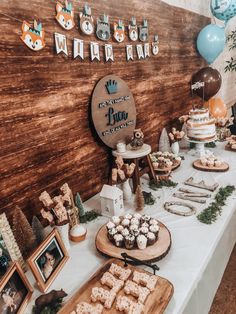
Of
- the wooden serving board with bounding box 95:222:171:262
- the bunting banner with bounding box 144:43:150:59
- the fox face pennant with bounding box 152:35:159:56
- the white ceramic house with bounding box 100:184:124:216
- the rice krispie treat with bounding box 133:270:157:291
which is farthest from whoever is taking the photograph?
the fox face pennant with bounding box 152:35:159:56

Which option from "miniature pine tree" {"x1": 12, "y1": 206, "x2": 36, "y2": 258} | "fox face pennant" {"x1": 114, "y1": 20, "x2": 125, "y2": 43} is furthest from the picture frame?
"fox face pennant" {"x1": 114, "y1": 20, "x2": 125, "y2": 43}

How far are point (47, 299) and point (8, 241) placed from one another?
31cm

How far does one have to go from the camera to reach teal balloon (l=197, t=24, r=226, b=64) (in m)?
3.13

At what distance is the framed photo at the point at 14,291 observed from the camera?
104 cm

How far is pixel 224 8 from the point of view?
316cm

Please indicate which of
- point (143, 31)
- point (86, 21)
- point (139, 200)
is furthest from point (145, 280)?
point (143, 31)

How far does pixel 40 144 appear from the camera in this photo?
1607 millimetres

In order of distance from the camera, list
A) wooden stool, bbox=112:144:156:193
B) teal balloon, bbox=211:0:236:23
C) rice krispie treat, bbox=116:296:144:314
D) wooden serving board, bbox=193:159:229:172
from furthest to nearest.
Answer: teal balloon, bbox=211:0:236:23 < wooden serving board, bbox=193:159:229:172 < wooden stool, bbox=112:144:156:193 < rice krispie treat, bbox=116:296:144:314

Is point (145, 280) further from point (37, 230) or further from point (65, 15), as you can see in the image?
point (65, 15)

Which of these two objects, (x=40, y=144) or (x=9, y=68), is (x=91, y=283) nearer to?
(x=40, y=144)

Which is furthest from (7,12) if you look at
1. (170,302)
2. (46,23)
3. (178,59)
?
(178,59)

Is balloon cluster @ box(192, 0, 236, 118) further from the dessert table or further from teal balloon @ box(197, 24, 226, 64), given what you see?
the dessert table

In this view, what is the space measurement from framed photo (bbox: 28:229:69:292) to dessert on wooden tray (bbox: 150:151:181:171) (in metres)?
1.08

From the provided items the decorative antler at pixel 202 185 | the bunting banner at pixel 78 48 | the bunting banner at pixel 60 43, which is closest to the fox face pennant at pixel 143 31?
the bunting banner at pixel 78 48
